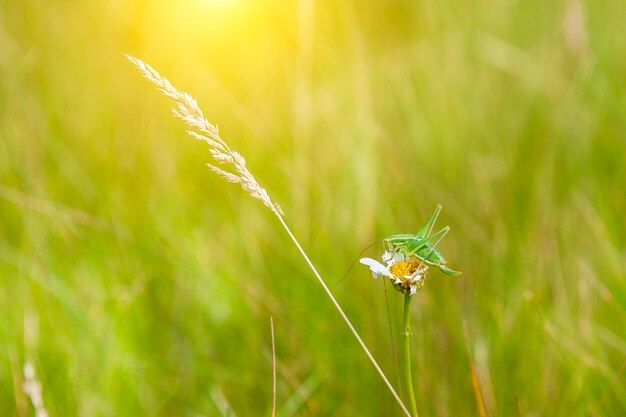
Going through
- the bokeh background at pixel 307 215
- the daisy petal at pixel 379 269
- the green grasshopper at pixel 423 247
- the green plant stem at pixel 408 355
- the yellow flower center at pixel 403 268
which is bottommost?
the green plant stem at pixel 408 355

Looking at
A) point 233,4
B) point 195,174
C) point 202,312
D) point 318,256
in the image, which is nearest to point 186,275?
point 202,312

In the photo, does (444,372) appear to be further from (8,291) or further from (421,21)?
(421,21)

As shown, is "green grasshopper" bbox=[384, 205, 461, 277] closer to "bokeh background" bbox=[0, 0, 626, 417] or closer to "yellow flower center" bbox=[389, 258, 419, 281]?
"yellow flower center" bbox=[389, 258, 419, 281]

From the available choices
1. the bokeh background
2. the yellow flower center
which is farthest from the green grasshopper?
the bokeh background

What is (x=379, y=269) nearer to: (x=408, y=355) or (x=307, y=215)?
(x=408, y=355)

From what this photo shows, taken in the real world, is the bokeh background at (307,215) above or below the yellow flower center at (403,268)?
above

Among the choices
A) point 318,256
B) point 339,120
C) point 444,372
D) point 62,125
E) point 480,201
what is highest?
point 339,120

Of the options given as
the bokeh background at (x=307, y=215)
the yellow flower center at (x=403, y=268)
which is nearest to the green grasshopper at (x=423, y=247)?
the yellow flower center at (x=403, y=268)

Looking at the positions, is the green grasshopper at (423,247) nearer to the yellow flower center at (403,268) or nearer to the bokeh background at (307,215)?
the yellow flower center at (403,268)
